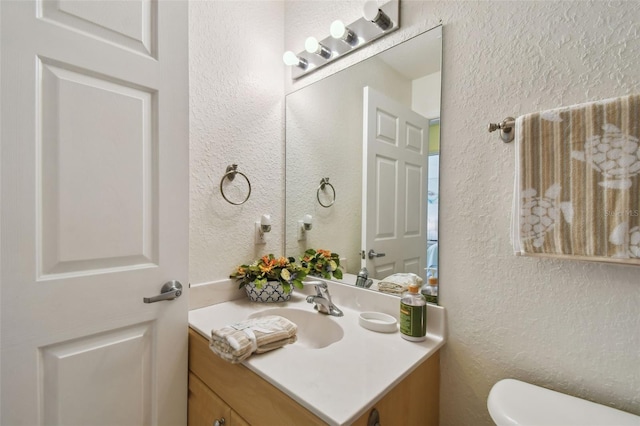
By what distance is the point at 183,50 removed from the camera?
100cm

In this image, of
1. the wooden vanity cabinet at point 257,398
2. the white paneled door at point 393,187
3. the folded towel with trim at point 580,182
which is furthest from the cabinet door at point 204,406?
the folded towel with trim at point 580,182

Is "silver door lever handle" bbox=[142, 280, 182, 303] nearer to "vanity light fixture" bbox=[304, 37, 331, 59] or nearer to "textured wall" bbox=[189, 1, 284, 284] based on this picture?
"textured wall" bbox=[189, 1, 284, 284]

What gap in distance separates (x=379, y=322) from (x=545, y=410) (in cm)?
46

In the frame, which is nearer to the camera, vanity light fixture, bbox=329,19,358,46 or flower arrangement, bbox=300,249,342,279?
vanity light fixture, bbox=329,19,358,46

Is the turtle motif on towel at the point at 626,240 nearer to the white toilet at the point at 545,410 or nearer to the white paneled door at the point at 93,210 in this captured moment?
the white toilet at the point at 545,410

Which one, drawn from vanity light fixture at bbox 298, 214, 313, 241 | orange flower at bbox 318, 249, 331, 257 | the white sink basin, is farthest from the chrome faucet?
vanity light fixture at bbox 298, 214, 313, 241

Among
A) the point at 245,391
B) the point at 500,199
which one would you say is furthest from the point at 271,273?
the point at 500,199

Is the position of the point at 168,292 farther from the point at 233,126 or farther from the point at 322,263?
Answer: the point at 233,126

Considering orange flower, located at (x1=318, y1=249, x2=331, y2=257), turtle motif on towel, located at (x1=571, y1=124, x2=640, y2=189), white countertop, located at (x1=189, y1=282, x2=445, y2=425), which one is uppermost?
turtle motif on towel, located at (x1=571, y1=124, x2=640, y2=189)

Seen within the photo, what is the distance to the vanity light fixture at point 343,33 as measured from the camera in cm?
118

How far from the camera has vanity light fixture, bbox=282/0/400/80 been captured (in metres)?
1.08

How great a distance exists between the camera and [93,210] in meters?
0.83

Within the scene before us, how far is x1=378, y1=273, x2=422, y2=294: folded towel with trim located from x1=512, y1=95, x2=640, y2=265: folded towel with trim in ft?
1.22

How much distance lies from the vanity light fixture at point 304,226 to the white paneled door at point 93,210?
62 centimetres
